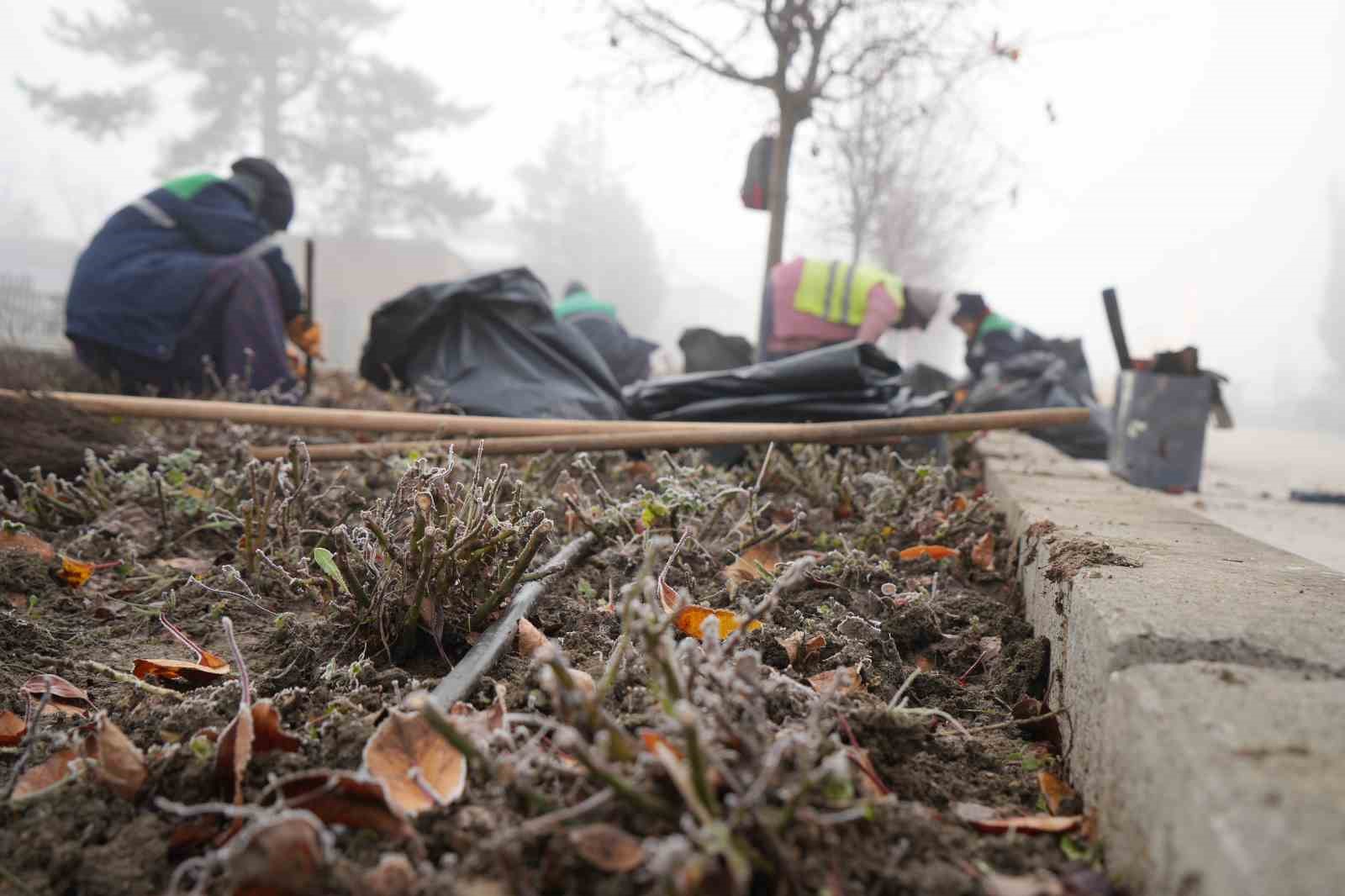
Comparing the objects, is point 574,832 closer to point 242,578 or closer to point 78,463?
point 242,578

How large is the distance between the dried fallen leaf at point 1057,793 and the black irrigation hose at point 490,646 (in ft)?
2.46

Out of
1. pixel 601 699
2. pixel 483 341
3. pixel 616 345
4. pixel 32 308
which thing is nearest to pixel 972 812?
pixel 601 699

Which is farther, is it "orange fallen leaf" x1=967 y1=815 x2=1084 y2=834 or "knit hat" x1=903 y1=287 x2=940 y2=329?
"knit hat" x1=903 y1=287 x2=940 y2=329

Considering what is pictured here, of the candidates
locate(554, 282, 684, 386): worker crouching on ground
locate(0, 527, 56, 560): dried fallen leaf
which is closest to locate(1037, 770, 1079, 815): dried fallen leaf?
locate(0, 527, 56, 560): dried fallen leaf

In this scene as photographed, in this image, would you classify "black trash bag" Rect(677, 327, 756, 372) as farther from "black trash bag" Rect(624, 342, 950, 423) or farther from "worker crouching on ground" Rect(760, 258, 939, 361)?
"black trash bag" Rect(624, 342, 950, 423)

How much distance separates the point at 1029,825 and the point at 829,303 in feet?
17.9

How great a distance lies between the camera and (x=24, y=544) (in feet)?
6.09

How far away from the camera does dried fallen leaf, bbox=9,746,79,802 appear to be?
938mm

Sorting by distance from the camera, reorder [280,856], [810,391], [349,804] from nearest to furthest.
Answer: [280,856] → [349,804] → [810,391]

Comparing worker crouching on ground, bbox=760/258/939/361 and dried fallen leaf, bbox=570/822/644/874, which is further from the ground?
worker crouching on ground, bbox=760/258/939/361

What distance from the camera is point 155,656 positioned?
1.45 meters

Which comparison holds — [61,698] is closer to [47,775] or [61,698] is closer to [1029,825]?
[47,775]

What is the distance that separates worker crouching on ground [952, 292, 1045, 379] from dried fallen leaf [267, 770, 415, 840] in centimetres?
622

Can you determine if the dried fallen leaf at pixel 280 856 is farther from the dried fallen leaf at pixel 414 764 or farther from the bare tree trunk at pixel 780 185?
the bare tree trunk at pixel 780 185
